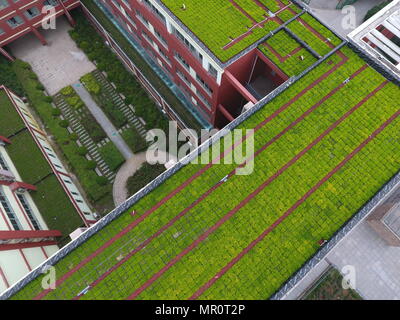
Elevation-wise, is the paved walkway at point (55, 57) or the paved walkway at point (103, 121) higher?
the paved walkway at point (55, 57)

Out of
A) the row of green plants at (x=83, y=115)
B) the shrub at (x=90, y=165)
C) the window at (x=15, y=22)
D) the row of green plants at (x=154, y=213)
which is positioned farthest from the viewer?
the window at (x=15, y=22)

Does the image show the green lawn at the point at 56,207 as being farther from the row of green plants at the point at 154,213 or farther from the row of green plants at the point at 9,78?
the row of green plants at the point at 9,78

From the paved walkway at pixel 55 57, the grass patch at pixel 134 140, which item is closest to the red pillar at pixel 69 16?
the paved walkway at pixel 55 57

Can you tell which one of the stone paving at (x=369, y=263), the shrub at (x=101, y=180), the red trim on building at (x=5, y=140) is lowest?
the stone paving at (x=369, y=263)

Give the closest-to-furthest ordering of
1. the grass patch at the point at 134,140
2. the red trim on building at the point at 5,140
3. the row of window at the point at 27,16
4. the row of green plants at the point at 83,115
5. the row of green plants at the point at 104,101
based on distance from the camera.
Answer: the red trim on building at the point at 5,140 → the grass patch at the point at 134,140 → the row of green plants at the point at 83,115 → the row of window at the point at 27,16 → the row of green plants at the point at 104,101

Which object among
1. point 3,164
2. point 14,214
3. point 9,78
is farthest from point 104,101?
point 14,214
